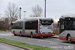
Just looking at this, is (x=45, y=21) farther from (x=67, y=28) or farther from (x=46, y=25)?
Result: (x=67, y=28)

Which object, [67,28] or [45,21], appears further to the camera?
[45,21]

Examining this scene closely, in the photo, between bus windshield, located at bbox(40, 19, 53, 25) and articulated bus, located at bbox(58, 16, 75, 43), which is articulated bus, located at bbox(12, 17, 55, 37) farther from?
articulated bus, located at bbox(58, 16, 75, 43)

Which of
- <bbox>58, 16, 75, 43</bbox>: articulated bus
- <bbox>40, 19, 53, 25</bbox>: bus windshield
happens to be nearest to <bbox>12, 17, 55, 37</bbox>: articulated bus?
<bbox>40, 19, 53, 25</bbox>: bus windshield

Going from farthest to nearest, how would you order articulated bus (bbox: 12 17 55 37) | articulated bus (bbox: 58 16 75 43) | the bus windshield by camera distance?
the bus windshield < articulated bus (bbox: 12 17 55 37) < articulated bus (bbox: 58 16 75 43)

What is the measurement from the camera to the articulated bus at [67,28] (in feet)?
58.2

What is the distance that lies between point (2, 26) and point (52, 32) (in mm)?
59359

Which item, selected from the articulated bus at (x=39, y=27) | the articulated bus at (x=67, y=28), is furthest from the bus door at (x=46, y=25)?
the articulated bus at (x=67, y=28)

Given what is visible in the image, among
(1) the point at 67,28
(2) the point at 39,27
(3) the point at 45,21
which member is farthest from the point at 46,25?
(1) the point at 67,28

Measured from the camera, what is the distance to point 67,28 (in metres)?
18.5

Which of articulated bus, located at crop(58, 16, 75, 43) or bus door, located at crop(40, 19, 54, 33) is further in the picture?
bus door, located at crop(40, 19, 54, 33)

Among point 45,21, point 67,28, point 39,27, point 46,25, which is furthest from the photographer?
point 46,25

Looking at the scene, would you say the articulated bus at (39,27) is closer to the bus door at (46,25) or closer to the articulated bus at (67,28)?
the bus door at (46,25)

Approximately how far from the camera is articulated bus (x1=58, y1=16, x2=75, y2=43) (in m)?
17.7

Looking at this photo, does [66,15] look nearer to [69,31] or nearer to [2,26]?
[69,31]
